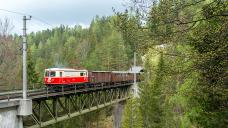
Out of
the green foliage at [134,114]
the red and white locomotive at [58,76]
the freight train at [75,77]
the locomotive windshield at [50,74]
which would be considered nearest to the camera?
the red and white locomotive at [58,76]

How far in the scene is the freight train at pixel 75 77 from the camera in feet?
103

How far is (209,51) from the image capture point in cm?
851

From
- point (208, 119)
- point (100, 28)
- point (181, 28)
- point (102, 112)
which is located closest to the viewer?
point (181, 28)

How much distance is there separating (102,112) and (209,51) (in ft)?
165

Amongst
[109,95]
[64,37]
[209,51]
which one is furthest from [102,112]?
[64,37]

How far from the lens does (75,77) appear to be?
3453cm

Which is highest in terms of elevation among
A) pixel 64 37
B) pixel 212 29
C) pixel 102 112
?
pixel 64 37

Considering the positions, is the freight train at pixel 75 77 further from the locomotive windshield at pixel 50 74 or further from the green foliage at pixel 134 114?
the green foliage at pixel 134 114

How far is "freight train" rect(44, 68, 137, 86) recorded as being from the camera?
1239 inches

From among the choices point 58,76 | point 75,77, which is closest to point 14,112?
point 58,76

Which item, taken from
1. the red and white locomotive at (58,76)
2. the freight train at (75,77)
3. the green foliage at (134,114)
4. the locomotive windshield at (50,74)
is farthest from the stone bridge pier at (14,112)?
the green foliage at (134,114)

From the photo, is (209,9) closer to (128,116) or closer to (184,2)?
(184,2)

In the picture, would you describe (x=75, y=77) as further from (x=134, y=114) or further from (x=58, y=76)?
(x=134, y=114)

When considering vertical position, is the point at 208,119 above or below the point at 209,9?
below
